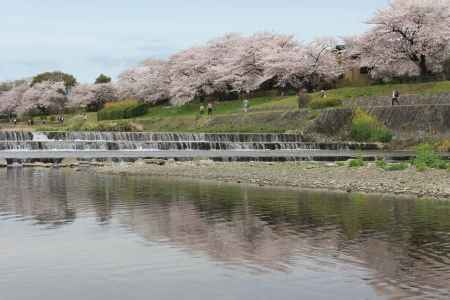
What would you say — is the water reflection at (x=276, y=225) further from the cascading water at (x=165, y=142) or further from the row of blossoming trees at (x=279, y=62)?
the row of blossoming trees at (x=279, y=62)

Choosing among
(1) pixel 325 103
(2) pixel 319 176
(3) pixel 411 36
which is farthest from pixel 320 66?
(2) pixel 319 176

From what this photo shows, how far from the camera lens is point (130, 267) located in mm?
11141

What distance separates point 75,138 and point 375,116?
26.2 metres

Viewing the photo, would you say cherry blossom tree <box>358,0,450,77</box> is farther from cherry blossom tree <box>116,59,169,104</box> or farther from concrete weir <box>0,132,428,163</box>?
cherry blossom tree <box>116,59,169,104</box>

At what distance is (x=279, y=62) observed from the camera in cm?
8281

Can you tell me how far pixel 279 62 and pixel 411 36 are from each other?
758 inches

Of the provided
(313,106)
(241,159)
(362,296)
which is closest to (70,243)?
(362,296)

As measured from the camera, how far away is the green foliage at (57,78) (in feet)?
479

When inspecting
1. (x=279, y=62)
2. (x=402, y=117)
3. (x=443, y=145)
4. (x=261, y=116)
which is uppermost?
(x=279, y=62)

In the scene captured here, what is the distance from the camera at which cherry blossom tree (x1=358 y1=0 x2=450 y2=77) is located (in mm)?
67688

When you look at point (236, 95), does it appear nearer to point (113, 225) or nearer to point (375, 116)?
point (375, 116)

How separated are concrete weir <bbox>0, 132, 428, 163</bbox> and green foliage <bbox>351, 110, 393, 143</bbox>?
2106 millimetres

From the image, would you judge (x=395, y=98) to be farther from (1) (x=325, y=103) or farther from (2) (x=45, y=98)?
(2) (x=45, y=98)

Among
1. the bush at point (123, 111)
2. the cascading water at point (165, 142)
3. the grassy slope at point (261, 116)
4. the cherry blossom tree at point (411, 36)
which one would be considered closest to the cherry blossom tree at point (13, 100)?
the bush at point (123, 111)
